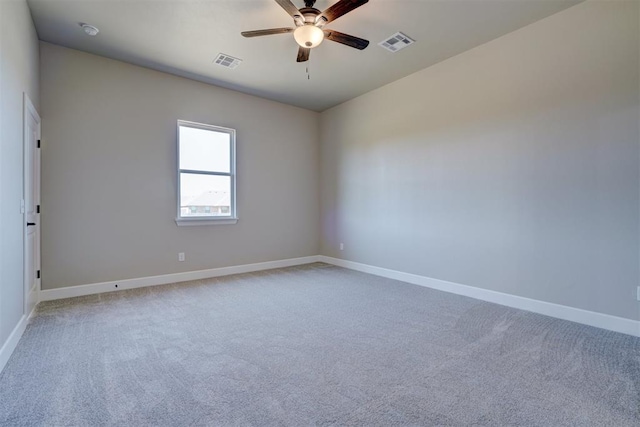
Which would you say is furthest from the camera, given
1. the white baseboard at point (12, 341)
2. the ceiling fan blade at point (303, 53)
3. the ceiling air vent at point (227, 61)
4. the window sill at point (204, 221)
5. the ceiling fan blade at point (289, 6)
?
the window sill at point (204, 221)

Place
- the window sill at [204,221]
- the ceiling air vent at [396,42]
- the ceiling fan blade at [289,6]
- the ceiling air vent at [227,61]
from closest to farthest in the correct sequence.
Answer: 1. the ceiling fan blade at [289,6]
2. the ceiling air vent at [396,42]
3. the ceiling air vent at [227,61]
4. the window sill at [204,221]

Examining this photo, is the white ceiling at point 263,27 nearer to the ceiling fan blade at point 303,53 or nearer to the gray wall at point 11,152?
the ceiling fan blade at point 303,53

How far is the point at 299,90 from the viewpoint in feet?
16.2

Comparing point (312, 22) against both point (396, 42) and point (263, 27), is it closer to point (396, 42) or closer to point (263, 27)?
point (263, 27)

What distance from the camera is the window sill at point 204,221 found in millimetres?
4445

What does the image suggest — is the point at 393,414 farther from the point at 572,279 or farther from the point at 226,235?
the point at 226,235

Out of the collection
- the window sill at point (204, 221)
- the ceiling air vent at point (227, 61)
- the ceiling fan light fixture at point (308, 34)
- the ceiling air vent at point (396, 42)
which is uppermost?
the ceiling air vent at point (227, 61)

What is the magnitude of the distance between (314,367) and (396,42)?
11.4 ft

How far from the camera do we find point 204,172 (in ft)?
15.4

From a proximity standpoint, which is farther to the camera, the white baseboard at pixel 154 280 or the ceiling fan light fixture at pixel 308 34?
the white baseboard at pixel 154 280

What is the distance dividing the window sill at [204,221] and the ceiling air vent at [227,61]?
7.30 feet

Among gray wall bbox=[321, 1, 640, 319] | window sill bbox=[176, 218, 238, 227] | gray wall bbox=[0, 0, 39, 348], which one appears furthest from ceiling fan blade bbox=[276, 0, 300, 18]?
window sill bbox=[176, 218, 238, 227]

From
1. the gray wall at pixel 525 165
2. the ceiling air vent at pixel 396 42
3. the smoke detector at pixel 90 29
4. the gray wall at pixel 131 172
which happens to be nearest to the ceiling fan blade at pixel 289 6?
the ceiling air vent at pixel 396 42

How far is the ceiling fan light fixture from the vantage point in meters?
2.69
